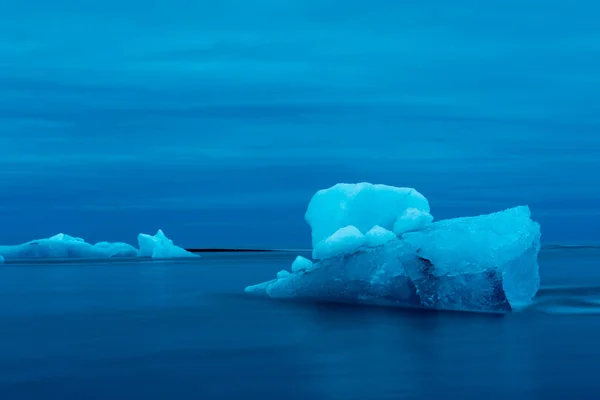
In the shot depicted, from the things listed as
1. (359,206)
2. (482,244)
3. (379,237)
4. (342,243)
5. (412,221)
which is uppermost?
(359,206)

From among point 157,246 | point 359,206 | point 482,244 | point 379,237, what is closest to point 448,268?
point 482,244

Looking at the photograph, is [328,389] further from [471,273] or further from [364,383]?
[471,273]

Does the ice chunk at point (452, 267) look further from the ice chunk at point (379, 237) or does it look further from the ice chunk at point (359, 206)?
the ice chunk at point (359, 206)

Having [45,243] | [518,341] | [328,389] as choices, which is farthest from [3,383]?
[45,243]

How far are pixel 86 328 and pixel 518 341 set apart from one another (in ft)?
21.5

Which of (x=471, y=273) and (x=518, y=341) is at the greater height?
(x=471, y=273)

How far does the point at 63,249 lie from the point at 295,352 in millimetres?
49185

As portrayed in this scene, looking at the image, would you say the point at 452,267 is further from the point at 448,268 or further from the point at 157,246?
the point at 157,246

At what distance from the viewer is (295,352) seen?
402 inches

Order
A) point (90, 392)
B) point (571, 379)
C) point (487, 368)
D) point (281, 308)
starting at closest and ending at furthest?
point (90, 392)
point (571, 379)
point (487, 368)
point (281, 308)

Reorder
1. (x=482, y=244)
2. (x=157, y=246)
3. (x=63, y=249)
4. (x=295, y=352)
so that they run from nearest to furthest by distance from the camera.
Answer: (x=295, y=352) → (x=482, y=244) → (x=157, y=246) → (x=63, y=249)

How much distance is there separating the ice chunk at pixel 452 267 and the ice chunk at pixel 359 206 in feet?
12.2

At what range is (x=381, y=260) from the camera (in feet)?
46.7

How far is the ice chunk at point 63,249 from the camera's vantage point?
5666cm
